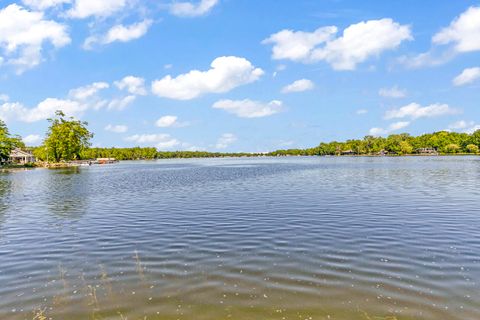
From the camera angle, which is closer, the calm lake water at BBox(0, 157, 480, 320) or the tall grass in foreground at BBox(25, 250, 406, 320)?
the tall grass in foreground at BBox(25, 250, 406, 320)

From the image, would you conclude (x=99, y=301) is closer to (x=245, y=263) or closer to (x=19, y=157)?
(x=245, y=263)

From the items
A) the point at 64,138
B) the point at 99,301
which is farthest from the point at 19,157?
the point at 99,301

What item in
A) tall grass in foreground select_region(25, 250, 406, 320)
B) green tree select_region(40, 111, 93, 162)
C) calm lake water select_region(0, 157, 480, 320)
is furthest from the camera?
green tree select_region(40, 111, 93, 162)

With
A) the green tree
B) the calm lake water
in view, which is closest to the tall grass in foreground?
the calm lake water

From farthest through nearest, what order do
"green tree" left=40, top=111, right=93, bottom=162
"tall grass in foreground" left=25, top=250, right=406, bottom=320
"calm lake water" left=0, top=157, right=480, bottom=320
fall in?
"green tree" left=40, top=111, right=93, bottom=162
"calm lake water" left=0, top=157, right=480, bottom=320
"tall grass in foreground" left=25, top=250, right=406, bottom=320

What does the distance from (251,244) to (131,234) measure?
795cm

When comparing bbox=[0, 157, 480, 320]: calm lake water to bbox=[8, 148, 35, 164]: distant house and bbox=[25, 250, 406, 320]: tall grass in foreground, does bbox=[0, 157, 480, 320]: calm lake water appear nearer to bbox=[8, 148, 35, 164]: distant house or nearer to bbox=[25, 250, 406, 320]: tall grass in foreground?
bbox=[25, 250, 406, 320]: tall grass in foreground

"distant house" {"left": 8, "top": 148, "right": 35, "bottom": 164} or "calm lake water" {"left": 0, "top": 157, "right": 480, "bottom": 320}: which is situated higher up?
"distant house" {"left": 8, "top": 148, "right": 35, "bottom": 164}

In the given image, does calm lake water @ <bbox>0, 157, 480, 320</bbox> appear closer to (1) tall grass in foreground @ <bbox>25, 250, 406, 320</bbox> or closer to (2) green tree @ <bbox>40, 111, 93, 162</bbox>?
(1) tall grass in foreground @ <bbox>25, 250, 406, 320</bbox>

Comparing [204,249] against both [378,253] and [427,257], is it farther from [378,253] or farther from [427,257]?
[427,257]

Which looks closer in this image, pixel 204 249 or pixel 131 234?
pixel 204 249

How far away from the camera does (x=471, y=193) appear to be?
36.7 m

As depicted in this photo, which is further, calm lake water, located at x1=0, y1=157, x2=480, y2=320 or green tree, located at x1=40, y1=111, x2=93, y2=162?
green tree, located at x1=40, y1=111, x2=93, y2=162

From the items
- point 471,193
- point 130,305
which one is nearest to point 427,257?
point 130,305
